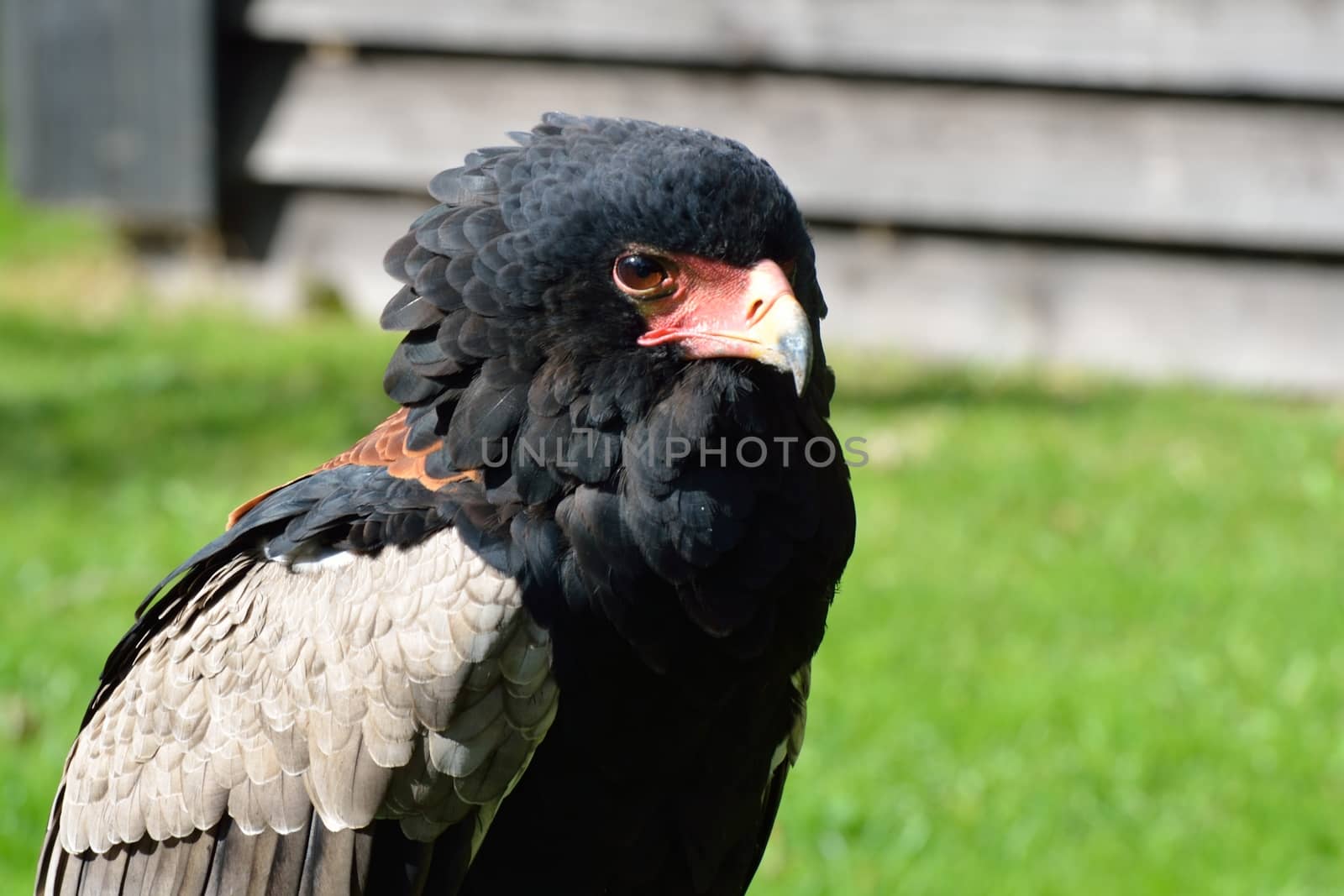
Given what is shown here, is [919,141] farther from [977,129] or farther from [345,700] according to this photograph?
[345,700]

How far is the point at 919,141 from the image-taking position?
788 centimetres

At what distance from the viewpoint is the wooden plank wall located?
7496 millimetres

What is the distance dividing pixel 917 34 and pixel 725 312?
213 inches

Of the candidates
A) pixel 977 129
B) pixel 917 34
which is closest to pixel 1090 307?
pixel 977 129

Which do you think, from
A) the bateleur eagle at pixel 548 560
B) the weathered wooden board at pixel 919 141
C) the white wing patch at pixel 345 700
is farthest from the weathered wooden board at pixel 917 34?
the white wing patch at pixel 345 700

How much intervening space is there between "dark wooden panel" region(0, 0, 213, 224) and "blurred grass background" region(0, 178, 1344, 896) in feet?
2.38

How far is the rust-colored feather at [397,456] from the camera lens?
9.18ft

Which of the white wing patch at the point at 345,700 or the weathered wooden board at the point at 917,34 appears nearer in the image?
the white wing patch at the point at 345,700

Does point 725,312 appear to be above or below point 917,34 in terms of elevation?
below

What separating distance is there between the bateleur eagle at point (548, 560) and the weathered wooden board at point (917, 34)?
511 cm

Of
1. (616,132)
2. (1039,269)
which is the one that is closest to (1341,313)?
(1039,269)

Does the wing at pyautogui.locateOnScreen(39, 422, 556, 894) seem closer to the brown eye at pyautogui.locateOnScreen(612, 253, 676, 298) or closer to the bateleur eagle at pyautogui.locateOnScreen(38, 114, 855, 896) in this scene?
the bateleur eagle at pyautogui.locateOnScreen(38, 114, 855, 896)

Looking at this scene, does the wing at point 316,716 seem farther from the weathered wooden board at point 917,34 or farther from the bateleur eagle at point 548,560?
the weathered wooden board at point 917,34

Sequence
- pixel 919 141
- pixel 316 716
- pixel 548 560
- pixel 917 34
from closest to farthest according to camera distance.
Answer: pixel 548 560 < pixel 316 716 < pixel 917 34 < pixel 919 141
